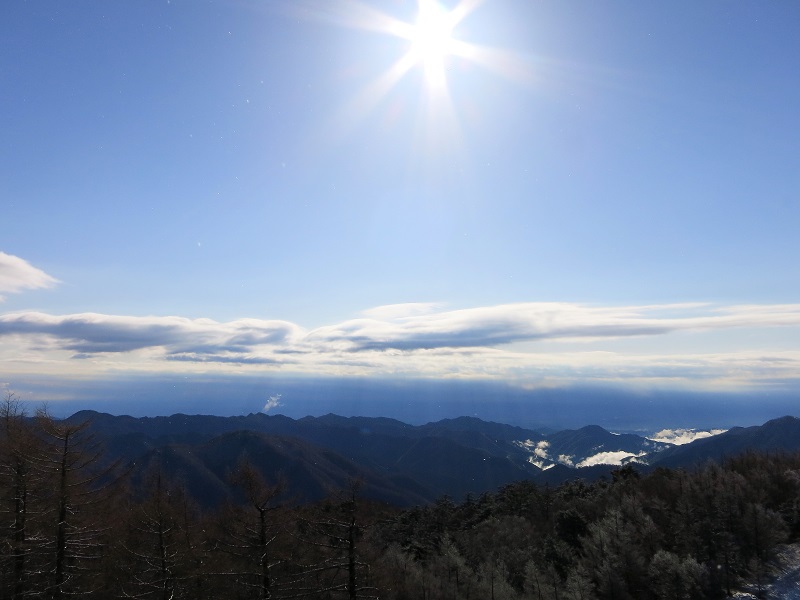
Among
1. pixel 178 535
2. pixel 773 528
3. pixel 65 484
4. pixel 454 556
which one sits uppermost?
pixel 65 484

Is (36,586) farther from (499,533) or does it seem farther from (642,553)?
(499,533)

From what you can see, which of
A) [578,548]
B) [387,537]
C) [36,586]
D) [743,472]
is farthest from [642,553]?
[743,472]

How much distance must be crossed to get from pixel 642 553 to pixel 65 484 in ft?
168

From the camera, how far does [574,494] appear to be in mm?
93812

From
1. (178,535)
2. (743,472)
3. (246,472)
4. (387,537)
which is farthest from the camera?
(743,472)

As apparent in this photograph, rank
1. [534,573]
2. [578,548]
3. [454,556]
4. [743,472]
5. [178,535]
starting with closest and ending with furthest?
[178,535] → [534,573] → [454,556] → [578,548] → [743,472]

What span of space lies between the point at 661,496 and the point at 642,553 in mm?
32786

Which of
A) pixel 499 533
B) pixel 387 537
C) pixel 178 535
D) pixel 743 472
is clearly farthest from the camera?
pixel 743 472

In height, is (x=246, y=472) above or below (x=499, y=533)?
above

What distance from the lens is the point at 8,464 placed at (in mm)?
24672

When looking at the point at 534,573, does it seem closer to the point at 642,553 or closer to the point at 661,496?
the point at 642,553

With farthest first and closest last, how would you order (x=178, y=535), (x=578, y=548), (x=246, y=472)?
(x=578, y=548)
(x=178, y=535)
(x=246, y=472)

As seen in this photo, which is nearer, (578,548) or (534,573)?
(534,573)

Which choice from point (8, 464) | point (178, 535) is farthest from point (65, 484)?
point (178, 535)
